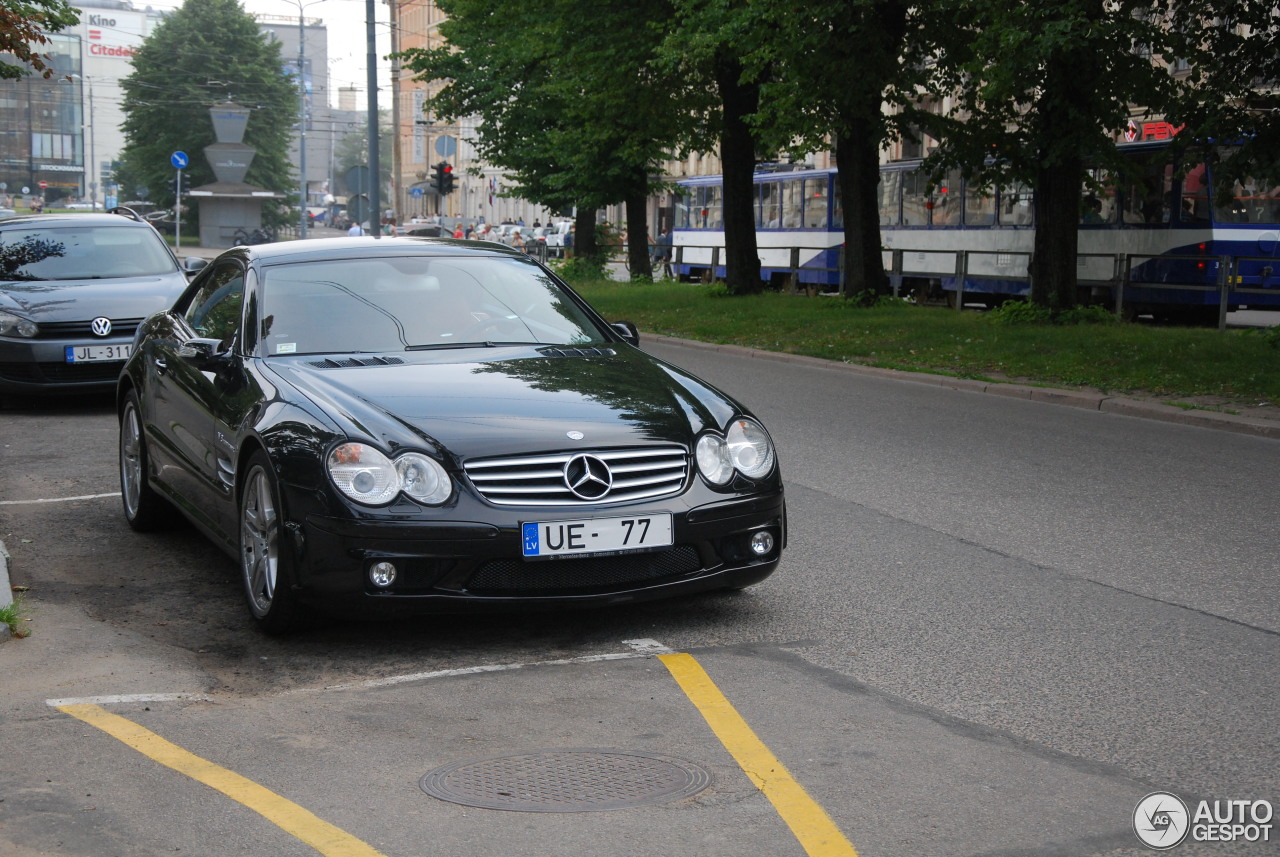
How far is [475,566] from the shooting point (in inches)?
211

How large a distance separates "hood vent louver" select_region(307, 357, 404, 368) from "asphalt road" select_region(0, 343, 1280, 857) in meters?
1.04

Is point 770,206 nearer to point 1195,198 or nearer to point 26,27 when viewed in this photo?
point 1195,198

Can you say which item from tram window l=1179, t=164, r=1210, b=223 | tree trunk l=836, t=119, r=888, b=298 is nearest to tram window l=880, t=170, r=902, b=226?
tram window l=1179, t=164, r=1210, b=223

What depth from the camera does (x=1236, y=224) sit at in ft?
84.5

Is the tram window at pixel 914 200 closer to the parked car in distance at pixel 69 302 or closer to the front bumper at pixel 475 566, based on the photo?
the parked car in distance at pixel 69 302

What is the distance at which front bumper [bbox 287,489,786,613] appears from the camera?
17.5 ft

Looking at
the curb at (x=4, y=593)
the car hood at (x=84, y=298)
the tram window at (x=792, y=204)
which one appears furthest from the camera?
the tram window at (x=792, y=204)

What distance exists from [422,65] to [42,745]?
35.4 meters

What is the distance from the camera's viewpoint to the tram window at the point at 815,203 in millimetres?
36438

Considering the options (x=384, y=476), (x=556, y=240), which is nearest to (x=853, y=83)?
(x=384, y=476)

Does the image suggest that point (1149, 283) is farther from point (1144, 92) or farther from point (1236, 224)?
point (1144, 92)

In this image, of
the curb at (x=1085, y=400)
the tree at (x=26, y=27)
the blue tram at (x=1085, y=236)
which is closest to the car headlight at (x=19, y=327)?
the tree at (x=26, y=27)

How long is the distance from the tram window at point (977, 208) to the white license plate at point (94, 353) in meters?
21.3

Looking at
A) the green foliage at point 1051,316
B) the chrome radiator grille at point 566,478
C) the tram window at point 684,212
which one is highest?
the tram window at point 684,212
